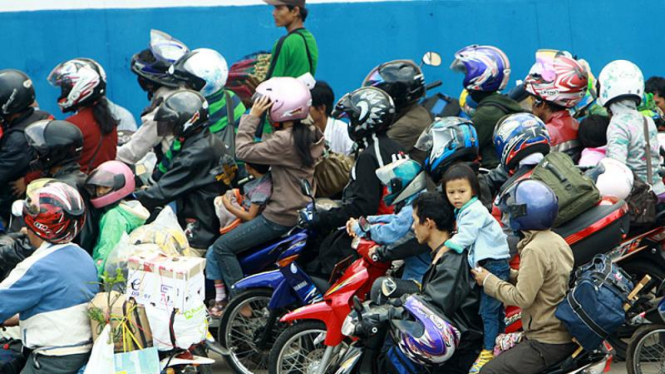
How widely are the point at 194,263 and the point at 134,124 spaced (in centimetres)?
589

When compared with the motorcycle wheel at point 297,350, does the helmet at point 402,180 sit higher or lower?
higher

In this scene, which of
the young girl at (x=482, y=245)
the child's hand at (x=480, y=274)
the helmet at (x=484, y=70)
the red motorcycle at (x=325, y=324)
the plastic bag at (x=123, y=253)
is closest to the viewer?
the child's hand at (x=480, y=274)

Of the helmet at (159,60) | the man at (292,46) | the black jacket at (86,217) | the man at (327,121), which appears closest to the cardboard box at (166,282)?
the black jacket at (86,217)

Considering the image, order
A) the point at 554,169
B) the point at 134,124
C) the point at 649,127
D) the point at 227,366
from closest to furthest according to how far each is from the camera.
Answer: the point at 554,169 → the point at 649,127 → the point at 227,366 → the point at 134,124

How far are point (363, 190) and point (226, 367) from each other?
2.15 meters

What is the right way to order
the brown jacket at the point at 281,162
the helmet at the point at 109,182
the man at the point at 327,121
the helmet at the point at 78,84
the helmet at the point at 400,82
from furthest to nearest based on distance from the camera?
the man at the point at 327,121, the helmet at the point at 78,84, the helmet at the point at 400,82, the brown jacket at the point at 281,162, the helmet at the point at 109,182

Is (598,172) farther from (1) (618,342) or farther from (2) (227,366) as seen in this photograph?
(2) (227,366)

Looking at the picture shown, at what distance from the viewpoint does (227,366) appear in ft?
30.0

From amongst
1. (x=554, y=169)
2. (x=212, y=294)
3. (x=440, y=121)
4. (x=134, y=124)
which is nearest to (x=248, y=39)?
(x=134, y=124)

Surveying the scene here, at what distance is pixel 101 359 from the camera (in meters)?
6.26

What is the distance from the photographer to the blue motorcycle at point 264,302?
26.7ft

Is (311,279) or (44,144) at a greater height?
(44,144)

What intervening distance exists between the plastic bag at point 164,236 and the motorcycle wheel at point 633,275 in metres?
3.15

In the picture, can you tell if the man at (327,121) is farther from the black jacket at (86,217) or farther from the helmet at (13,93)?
the helmet at (13,93)
